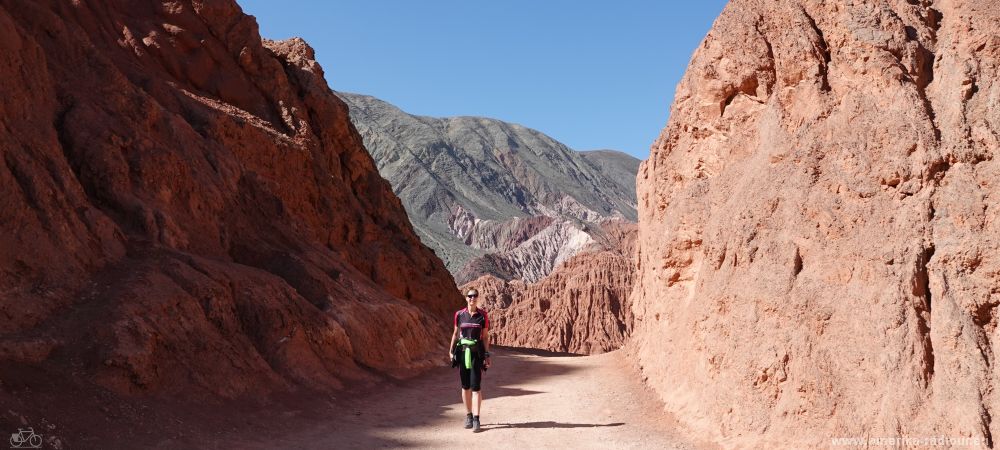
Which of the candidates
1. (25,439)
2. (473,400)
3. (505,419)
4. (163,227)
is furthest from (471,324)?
(163,227)

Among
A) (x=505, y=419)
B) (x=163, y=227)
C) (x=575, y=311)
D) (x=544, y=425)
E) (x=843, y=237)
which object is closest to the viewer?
(x=843, y=237)

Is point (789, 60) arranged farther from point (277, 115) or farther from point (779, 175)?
point (277, 115)

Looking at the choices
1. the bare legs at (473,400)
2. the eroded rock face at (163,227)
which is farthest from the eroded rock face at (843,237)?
the eroded rock face at (163,227)

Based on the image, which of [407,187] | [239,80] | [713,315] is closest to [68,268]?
[713,315]

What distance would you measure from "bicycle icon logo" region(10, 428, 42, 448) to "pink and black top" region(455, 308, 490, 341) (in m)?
4.50

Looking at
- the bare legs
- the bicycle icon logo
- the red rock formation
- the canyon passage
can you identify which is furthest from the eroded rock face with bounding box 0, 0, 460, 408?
the red rock formation

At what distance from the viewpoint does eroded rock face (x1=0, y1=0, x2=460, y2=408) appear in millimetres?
8914

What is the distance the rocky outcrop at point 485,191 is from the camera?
9725 centimetres

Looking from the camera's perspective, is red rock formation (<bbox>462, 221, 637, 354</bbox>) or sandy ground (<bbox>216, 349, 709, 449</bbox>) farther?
red rock formation (<bbox>462, 221, 637, 354</bbox>)

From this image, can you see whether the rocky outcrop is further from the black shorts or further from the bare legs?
the black shorts

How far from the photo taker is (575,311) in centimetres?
5094

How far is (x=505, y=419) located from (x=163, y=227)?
A: 674 centimetres

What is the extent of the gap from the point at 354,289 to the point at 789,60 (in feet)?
34.1

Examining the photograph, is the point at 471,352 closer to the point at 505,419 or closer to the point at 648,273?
the point at 505,419
